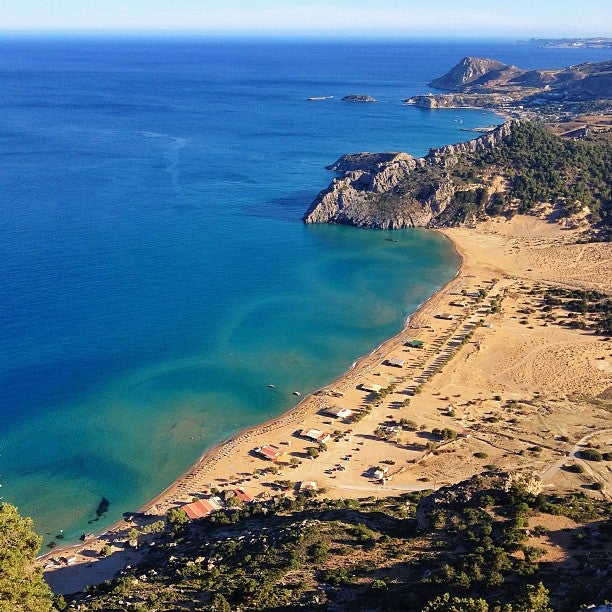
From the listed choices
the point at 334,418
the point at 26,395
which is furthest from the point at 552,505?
the point at 26,395

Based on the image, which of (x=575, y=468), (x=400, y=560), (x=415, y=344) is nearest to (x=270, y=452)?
(x=400, y=560)

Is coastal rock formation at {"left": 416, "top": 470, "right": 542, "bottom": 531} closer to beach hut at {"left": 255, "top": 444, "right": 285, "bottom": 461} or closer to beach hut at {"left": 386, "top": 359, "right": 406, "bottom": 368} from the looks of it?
beach hut at {"left": 255, "top": 444, "right": 285, "bottom": 461}

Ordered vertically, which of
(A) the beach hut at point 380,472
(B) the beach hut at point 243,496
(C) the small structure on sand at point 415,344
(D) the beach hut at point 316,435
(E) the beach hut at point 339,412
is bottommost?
(B) the beach hut at point 243,496

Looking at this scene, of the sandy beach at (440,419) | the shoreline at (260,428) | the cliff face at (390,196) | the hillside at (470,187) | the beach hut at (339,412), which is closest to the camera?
the shoreline at (260,428)

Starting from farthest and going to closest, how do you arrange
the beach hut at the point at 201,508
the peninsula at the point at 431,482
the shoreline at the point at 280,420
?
the shoreline at the point at 280,420
the beach hut at the point at 201,508
the peninsula at the point at 431,482

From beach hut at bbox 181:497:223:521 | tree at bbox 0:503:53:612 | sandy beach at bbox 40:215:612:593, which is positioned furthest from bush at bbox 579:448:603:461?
tree at bbox 0:503:53:612

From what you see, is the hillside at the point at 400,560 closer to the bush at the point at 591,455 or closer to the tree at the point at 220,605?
the tree at the point at 220,605

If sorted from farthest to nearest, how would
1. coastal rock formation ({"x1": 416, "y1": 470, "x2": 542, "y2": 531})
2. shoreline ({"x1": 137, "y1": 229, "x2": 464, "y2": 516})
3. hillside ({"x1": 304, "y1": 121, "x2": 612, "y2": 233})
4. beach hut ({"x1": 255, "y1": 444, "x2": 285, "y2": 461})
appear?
hillside ({"x1": 304, "y1": 121, "x2": 612, "y2": 233}) → beach hut ({"x1": 255, "y1": 444, "x2": 285, "y2": 461}) → shoreline ({"x1": 137, "y1": 229, "x2": 464, "y2": 516}) → coastal rock formation ({"x1": 416, "y1": 470, "x2": 542, "y2": 531})

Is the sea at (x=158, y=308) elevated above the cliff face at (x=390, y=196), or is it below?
below

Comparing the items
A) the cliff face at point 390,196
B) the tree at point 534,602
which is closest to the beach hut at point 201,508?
the tree at point 534,602
